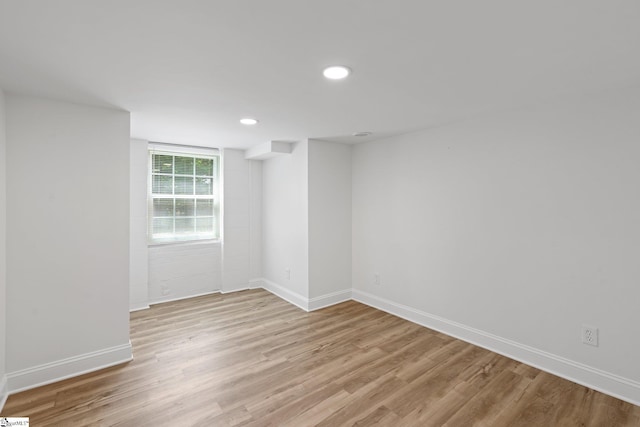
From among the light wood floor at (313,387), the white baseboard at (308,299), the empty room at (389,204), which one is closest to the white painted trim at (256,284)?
the white baseboard at (308,299)

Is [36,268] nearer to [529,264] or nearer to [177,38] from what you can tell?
[177,38]

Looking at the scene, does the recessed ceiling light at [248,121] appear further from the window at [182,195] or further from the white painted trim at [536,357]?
the white painted trim at [536,357]

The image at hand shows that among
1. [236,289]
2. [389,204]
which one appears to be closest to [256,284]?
[236,289]

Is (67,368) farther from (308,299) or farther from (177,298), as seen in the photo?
(308,299)

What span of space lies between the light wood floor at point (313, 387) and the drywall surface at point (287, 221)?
1.02 meters

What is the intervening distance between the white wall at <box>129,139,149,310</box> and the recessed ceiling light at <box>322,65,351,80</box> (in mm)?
3166

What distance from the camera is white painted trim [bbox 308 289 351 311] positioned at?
4.02 metres

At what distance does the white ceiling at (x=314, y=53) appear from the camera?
133 centimetres

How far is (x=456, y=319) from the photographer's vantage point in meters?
3.22

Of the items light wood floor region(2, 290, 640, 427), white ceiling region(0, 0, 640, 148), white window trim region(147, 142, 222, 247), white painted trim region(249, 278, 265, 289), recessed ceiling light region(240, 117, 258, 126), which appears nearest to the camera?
white ceiling region(0, 0, 640, 148)

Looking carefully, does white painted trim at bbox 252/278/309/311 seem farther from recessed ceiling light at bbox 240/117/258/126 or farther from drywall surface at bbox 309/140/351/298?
recessed ceiling light at bbox 240/117/258/126

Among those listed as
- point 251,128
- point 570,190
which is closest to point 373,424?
point 570,190

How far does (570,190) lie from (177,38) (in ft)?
9.72

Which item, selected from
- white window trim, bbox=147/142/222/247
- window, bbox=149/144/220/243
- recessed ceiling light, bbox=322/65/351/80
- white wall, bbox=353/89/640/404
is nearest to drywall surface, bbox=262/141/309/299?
white window trim, bbox=147/142/222/247
